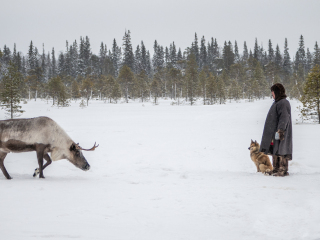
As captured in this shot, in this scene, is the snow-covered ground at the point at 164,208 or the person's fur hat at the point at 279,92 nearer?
the snow-covered ground at the point at 164,208

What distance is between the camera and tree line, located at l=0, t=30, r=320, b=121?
1682 inches

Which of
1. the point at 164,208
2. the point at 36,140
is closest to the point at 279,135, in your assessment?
the point at 164,208

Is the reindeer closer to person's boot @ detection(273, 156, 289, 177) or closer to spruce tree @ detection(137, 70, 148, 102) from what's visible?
person's boot @ detection(273, 156, 289, 177)

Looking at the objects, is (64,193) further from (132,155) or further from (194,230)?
(132,155)

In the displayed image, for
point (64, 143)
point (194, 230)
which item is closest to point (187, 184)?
point (194, 230)

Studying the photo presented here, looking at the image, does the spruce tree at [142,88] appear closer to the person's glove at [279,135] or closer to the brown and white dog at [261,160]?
the brown and white dog at [261,160]

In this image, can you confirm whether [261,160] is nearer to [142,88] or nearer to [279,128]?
[279,128]

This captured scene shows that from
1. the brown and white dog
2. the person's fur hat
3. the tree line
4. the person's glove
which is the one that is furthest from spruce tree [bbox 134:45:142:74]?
the person's glove

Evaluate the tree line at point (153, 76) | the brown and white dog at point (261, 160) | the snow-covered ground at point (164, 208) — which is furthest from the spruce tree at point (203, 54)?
the snow-covered ground at point (164, 208)

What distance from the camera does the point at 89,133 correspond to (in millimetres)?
12773

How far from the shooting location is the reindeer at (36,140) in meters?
4.93

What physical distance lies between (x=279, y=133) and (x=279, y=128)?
0.43 ft

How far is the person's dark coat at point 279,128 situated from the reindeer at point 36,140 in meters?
4.39

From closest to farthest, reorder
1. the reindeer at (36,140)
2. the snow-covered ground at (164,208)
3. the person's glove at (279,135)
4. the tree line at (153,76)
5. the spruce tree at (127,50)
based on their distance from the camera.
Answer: the snow-covered ground at (164,208), the reindeer at (36,140), the person's glove at (279,135), the tree line at (153,76), the spruce tree at (127,50)
